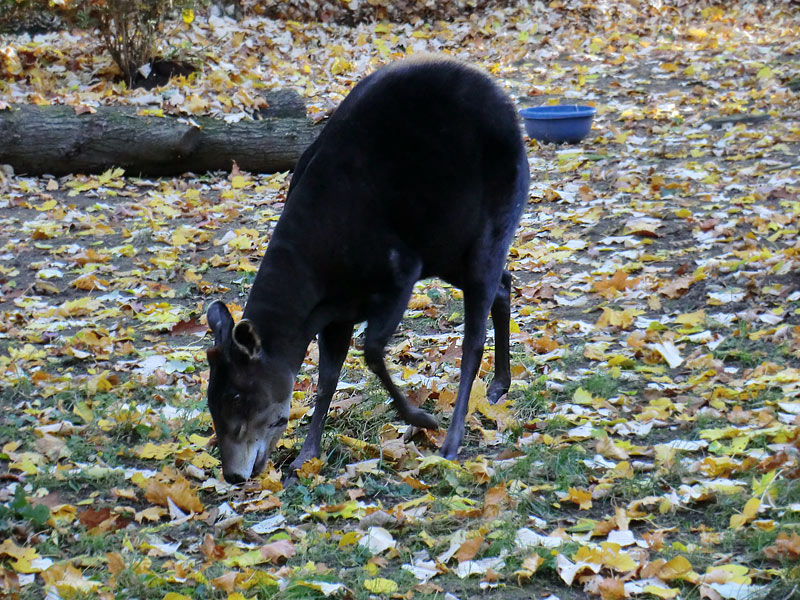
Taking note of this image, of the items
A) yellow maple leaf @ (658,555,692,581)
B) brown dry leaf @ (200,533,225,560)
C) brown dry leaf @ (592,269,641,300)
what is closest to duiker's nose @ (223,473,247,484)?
brown dry leaf @ (200,533,225,560)

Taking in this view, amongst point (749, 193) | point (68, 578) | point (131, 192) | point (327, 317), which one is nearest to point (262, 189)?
point (131, 192)

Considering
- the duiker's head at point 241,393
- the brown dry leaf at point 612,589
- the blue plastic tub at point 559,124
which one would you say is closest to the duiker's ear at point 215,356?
the duiker's head at point 241,393

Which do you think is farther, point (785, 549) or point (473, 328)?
point (473, 328)

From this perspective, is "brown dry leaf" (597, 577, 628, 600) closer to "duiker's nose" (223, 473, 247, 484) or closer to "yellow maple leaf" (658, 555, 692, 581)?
"yellow maple leaf" (658, 555, 692, 581)

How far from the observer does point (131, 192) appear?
988 centimetres

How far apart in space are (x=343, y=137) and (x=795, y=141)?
640 centimetres

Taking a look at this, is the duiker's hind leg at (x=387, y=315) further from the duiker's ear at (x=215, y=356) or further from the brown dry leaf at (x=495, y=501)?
the brown dry leaf at (x=495, y=501)

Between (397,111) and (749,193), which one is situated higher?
(397,111)

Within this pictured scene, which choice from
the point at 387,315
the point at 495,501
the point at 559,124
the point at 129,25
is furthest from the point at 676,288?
the point at 129,25

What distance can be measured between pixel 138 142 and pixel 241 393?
634 centimetres

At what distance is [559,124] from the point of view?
10180mm

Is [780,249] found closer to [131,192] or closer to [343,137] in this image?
[343,137]

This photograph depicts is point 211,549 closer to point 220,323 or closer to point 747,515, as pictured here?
point 220,323

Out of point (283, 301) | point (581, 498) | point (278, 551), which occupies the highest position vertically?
point (283, 301)
